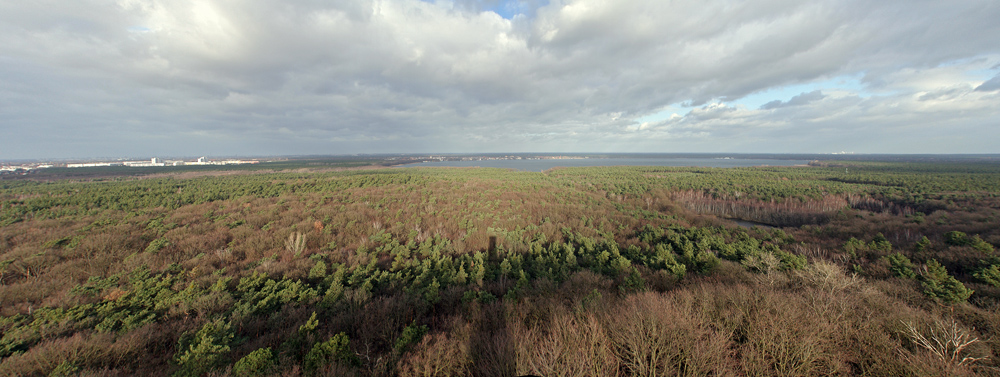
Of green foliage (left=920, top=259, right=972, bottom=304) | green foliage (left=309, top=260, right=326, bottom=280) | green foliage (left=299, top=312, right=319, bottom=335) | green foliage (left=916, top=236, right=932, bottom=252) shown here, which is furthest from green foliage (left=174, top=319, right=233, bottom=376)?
green foliage (left=916, top=236, right=932, bottom=252)

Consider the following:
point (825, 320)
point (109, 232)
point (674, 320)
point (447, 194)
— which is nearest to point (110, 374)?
point (674, 320)

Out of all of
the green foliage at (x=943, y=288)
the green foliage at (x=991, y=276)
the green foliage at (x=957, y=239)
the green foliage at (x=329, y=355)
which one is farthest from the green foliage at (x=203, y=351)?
the green foliage at (x=957, y=239)

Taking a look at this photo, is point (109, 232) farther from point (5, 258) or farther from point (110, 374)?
point (110, 374)

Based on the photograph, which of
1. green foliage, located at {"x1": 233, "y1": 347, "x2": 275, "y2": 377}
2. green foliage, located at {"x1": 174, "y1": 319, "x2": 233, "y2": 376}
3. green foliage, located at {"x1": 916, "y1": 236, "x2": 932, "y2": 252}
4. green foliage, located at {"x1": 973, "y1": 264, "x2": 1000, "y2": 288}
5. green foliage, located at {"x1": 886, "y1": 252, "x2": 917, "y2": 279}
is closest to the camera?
green foliage, located at {"x1": 233, "y1": 347, "x2": 275, "y2": 377}

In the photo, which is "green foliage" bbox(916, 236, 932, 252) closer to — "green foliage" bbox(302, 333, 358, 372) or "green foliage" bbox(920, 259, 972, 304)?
"green foliage" bbox(920, 259, 972, 304)

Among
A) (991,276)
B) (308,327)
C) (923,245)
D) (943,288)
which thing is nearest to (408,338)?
(308,327)

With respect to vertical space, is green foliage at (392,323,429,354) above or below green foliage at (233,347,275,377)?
below
